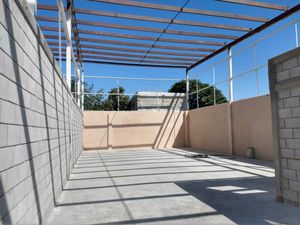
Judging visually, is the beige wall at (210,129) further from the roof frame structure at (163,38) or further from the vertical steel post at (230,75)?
the roof frame structure at (163,38)

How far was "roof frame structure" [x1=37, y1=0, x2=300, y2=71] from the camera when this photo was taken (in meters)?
7.03

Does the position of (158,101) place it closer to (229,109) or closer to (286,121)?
(229,109)

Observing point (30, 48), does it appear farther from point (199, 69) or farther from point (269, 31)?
point (199, 69)

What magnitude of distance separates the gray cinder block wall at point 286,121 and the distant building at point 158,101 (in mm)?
10590

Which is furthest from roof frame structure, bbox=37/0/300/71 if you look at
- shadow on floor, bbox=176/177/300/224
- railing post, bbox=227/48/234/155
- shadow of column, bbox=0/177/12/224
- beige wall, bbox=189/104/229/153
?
shadow of column, bbox=0/177/12/224

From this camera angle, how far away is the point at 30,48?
2.09 metres

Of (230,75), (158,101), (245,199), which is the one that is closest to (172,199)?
(245,199)

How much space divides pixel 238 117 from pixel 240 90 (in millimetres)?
1046

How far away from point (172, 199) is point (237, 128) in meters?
6.65

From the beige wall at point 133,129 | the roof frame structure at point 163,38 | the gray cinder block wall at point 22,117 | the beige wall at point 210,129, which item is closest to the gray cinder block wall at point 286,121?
Answer: the gray cinder block wall at point 22,117

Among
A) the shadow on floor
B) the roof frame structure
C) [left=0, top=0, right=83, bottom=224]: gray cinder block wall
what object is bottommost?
the shadow on floor

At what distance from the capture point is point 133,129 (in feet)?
44.4

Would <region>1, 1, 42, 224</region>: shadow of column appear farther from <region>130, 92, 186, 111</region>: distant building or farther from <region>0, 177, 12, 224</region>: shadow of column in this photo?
<region>130, 92, 186, 111</region>: distant building

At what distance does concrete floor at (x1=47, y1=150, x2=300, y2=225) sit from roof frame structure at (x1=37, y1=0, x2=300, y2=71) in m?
4.39
